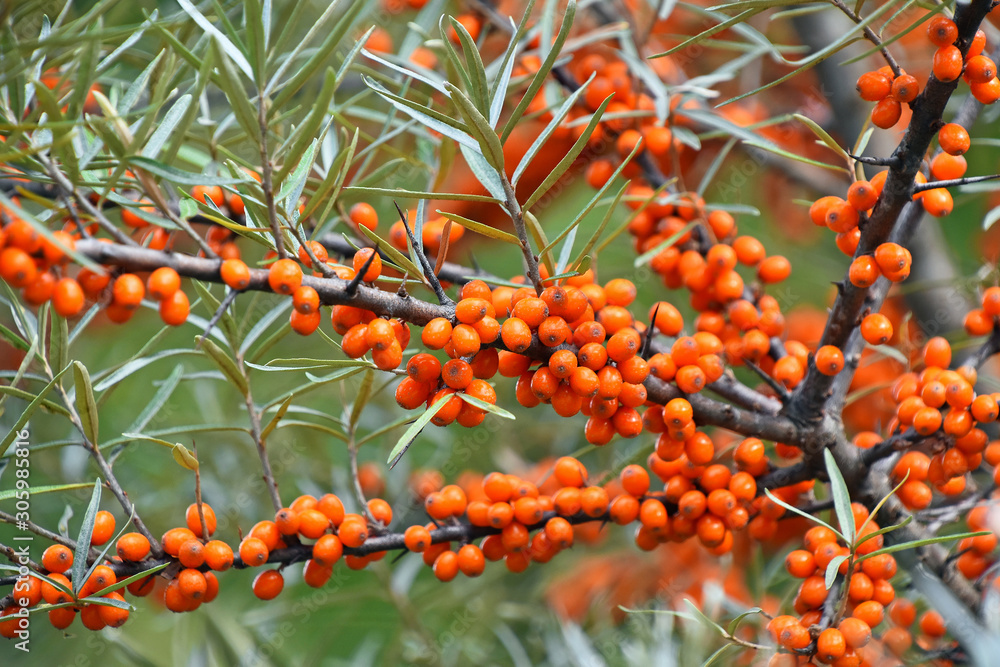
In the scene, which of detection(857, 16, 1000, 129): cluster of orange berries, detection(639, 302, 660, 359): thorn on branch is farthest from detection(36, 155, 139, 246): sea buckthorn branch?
detection(857, 16, 1000, 129): cluster of orange berries

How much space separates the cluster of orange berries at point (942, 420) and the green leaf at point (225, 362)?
0.53m

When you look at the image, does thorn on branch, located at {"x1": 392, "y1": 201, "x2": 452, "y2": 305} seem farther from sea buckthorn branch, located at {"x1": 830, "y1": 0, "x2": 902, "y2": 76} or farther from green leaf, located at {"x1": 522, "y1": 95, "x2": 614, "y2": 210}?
sea buckthorn branch, located at {"x1": 830, "y1": 0, "x2": 902, "y2": 76}

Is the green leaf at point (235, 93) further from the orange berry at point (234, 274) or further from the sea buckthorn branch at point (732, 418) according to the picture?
the sea buckthorn branch at point (732, 418)

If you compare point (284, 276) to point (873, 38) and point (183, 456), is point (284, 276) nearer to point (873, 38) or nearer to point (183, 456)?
point (183, 456)

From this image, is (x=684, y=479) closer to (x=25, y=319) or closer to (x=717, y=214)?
(x=717, y=214)

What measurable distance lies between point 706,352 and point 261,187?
37cm

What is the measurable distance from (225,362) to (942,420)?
1.90ft

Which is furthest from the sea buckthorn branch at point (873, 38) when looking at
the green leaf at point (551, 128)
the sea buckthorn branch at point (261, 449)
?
the sea buckthorn branch at point (261, 449)

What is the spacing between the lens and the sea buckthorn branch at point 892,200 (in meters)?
0.50

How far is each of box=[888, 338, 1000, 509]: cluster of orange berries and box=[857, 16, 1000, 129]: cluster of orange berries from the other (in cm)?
23

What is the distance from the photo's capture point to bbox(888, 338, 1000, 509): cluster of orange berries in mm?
609

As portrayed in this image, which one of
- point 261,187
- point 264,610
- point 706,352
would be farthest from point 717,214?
point 264,610

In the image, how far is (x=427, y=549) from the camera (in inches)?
26.1

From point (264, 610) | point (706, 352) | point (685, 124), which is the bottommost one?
point (264, 610)
